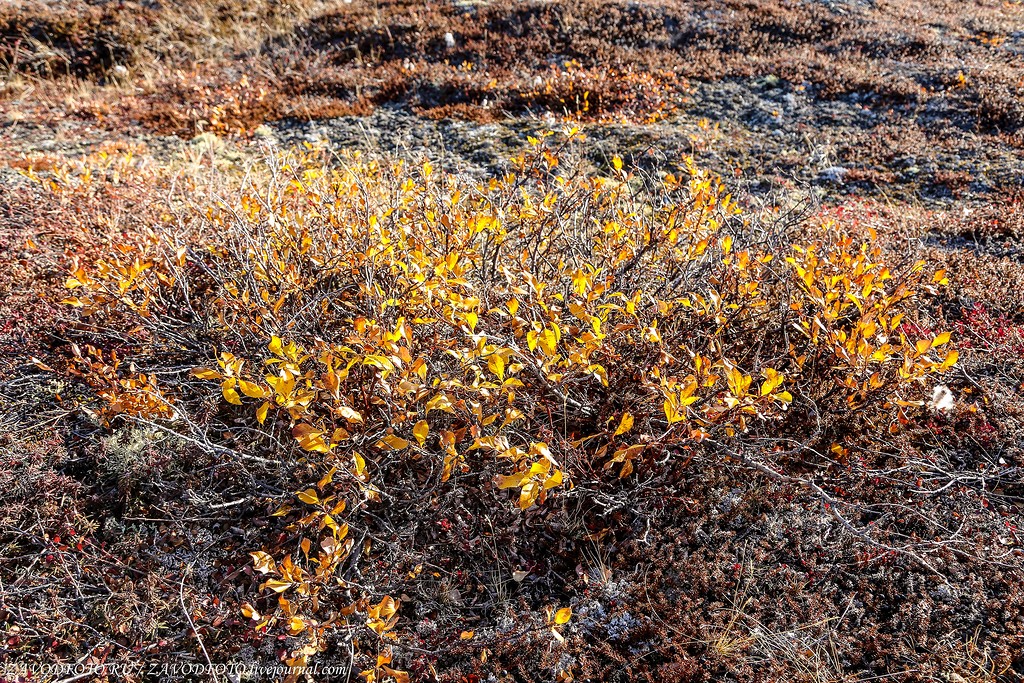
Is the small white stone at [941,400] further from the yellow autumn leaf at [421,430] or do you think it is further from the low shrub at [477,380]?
the yellow autumn leaf at [421,430]

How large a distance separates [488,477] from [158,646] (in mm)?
1790

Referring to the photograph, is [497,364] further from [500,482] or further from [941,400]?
[941,400]

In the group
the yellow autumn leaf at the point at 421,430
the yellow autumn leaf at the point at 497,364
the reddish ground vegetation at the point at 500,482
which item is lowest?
the reddish ground vegetation at the point at 500,482

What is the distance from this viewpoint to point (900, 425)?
336 centimetres

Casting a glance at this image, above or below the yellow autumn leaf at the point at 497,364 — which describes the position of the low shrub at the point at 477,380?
below

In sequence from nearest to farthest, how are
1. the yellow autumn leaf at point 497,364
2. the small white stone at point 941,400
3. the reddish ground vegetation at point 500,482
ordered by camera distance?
the yellow autumn leaf at point 497,364, the reddish ground vegetation at point 500,482, the small white stone at point 941,400

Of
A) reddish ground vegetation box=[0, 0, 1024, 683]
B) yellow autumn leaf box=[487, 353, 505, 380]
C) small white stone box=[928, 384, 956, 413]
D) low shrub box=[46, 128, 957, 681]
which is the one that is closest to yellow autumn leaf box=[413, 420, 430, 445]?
low shrub box=[46, 128, 957, 681]

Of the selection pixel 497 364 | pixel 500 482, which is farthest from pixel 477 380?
pixel 500 482

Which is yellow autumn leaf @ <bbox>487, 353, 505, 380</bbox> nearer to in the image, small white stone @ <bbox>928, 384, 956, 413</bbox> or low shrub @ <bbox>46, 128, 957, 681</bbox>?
low shrub @ <bbox>46, 128, 957, 681</bbox>

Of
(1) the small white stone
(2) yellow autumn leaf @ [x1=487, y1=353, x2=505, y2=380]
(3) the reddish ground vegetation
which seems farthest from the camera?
(1) the small white stone

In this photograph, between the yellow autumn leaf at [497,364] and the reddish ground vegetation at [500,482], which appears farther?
the reddish ground vegetation at [500,482]

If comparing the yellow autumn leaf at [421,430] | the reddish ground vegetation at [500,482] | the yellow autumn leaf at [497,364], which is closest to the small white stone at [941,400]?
the reddish ground vegetation at [500,482]

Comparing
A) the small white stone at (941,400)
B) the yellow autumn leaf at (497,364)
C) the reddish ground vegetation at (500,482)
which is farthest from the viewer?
the small white stone at (941,400)

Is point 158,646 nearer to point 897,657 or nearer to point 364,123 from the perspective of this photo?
point 897,657
